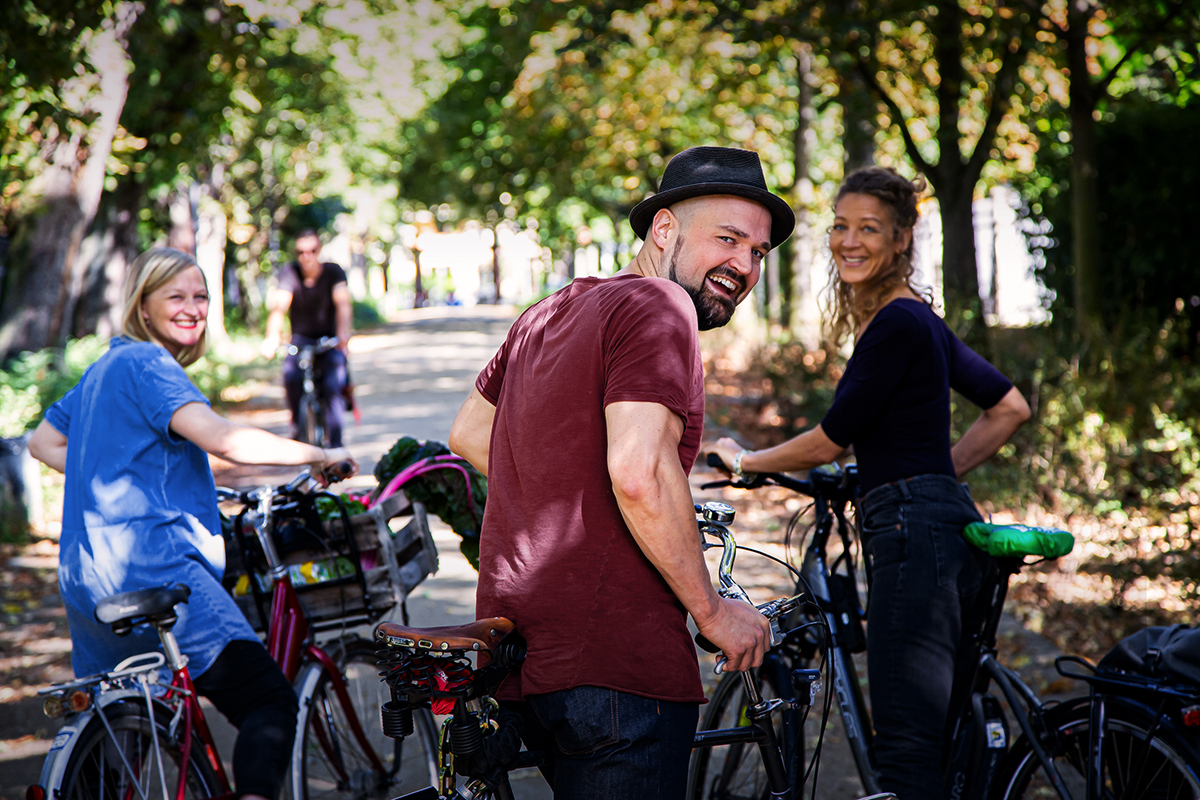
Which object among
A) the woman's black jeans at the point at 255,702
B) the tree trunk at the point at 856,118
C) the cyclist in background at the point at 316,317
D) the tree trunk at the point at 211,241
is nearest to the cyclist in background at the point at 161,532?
the woman's black jeans at the point at 255,702

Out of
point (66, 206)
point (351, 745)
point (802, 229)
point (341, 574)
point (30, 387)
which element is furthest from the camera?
point (802, 229)

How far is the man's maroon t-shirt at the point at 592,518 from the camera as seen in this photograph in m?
1.97

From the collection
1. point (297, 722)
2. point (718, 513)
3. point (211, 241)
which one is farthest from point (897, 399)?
point (211, 241)

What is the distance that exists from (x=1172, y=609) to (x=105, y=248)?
17503 millimetres

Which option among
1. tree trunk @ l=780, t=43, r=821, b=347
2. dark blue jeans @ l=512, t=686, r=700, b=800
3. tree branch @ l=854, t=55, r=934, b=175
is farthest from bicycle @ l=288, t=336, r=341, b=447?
tree trunk @ l=780, t=43, r=821, b=347

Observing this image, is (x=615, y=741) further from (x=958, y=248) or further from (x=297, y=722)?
(x=958, y=248)

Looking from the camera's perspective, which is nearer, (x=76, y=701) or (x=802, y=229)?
(x=76, y=701)

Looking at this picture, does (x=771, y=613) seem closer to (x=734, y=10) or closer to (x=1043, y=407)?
(x=1043, y=407)

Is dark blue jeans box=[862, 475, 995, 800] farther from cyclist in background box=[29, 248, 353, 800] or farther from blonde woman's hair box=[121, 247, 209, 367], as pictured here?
blonde woman's hair box=[121, 247, 209, 367]

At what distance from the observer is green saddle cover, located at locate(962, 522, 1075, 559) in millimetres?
2771

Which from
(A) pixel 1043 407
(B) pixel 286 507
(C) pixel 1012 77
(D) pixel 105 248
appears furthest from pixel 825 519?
(D) pixel 105 248

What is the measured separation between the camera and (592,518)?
2.00 m

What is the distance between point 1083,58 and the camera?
26.8 ft

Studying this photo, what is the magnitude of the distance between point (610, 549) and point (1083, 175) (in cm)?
769
